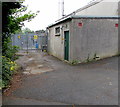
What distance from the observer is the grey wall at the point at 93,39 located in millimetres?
9750

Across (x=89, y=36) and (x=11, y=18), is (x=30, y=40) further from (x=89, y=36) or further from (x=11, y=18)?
(x=11, y=18)

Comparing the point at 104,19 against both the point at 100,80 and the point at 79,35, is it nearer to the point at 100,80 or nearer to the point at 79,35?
the point at 79,35

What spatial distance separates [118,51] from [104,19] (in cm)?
254

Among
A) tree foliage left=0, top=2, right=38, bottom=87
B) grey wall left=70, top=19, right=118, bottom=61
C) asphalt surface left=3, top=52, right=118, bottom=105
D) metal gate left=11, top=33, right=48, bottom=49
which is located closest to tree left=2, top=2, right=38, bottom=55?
tree foliage left=0, top=2, right=38, bottom=87

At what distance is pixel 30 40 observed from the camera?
22.3 m

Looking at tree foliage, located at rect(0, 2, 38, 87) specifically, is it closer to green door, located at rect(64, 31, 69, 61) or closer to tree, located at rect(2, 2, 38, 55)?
tree, located at rect(2, 2, 38, 55)

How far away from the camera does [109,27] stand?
10.4m

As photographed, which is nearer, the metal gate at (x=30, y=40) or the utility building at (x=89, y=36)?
the utility building at (x=89, y=36)

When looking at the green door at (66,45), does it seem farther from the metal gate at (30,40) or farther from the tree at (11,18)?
the metal gate at (30,40)

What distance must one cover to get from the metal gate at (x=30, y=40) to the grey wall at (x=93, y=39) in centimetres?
1127

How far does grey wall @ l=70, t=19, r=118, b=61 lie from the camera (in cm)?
975

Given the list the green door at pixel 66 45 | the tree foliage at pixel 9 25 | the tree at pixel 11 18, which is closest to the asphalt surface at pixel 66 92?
the tree foliage at pixel 9 25

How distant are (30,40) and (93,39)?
13847mm

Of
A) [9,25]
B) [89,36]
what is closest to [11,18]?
[9,25]
